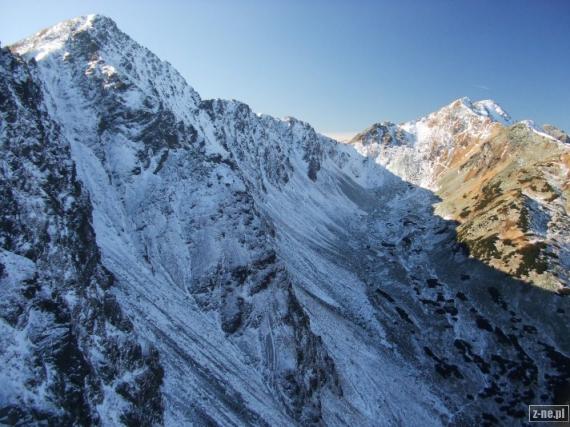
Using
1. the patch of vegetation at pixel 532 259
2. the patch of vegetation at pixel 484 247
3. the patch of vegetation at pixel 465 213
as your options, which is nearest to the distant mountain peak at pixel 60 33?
the patch of vegetation at pixel 484 247

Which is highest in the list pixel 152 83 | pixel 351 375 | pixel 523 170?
pixel 152 83

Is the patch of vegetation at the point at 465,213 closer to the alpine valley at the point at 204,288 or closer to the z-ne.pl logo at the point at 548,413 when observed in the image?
the alpine valley at the point at 204,288

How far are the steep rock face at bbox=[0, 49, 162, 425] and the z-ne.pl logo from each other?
5618cm

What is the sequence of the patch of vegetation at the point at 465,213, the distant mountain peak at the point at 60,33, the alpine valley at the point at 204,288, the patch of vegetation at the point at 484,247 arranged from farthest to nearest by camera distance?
the patch of vegetation at the point at 465,213 < the patch of vegetation at the point at 484,247 < the distant mountain peak at the point at 60,33 < the alpine valley at the point at 204,288

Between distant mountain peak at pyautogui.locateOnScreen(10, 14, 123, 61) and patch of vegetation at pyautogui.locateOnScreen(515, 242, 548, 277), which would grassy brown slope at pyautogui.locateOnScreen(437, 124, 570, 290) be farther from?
distant mountain peak at pyautogui.locateOnScreen(10, 14, 123, 61)

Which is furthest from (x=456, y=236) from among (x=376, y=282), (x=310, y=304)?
(x=310, y=304)

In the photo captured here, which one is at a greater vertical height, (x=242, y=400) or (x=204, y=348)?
(x=204, y=348)

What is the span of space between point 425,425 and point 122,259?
2036 inches

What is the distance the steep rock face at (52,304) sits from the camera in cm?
3500

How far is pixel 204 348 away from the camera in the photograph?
6003 centimetres

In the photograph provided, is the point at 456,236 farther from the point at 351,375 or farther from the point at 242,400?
the point at 242,400

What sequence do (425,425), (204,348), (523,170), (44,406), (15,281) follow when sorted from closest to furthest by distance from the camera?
1. (44,406)
2. (15,281)
3. (204,348)
4. (425,425)
5. (523,170)

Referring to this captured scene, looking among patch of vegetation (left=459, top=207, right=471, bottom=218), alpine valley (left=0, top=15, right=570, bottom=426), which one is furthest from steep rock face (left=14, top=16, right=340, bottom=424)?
patch of vegetation (left=459, top=207, right=471, bottom=218)

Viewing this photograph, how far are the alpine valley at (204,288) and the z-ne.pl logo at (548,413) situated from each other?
61.0 inches
